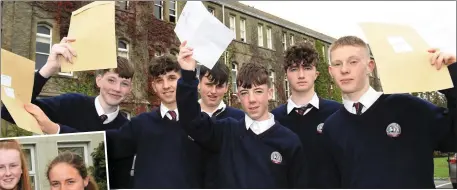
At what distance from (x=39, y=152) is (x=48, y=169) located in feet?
0.36

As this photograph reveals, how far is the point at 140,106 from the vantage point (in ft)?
7.28

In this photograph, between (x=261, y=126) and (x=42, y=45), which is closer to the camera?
(x=261, y=126)

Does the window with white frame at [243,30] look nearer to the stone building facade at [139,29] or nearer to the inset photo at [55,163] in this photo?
the stone building facade at [139,29]

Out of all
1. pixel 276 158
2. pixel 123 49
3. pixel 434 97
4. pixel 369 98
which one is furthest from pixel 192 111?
pixel 434 97

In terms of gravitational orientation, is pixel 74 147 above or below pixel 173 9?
below

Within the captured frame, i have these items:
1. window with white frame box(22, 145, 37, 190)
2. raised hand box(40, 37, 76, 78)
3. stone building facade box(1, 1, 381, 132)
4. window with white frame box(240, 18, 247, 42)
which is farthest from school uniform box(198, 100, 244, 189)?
window with white frame box(22, 145, 37, 190)

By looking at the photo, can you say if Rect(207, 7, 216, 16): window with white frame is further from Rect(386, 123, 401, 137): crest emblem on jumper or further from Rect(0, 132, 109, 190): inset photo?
Rect(386, 123, 401, 137): crest emblem on jumper

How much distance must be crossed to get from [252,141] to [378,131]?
58 cm

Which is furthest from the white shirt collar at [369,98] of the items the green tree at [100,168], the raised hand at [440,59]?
the green tree at [100,168]

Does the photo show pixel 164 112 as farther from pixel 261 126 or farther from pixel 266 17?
pixel 266 17

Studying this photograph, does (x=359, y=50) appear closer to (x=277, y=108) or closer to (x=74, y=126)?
(x=277, y=108)

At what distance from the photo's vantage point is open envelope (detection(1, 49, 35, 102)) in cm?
222

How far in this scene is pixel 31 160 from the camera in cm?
223

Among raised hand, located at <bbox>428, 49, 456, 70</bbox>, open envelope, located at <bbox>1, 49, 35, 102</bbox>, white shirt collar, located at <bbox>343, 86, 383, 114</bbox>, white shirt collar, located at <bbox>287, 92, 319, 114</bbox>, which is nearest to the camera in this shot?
raised hand, located at <bbox>428, 49, 456, 70</bbox>
